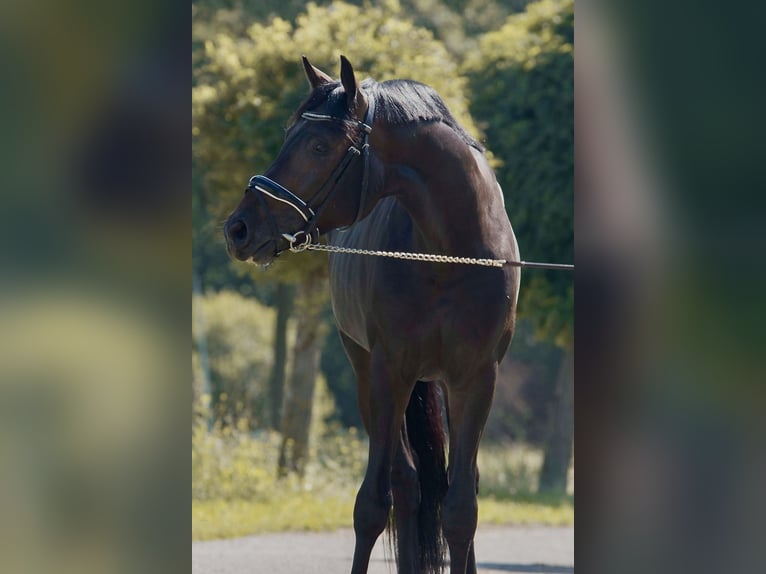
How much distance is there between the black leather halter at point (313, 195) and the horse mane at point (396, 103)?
0.12 feet

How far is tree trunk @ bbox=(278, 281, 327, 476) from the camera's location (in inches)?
375

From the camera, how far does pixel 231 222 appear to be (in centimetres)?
370

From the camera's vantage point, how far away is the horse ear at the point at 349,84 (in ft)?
12.4

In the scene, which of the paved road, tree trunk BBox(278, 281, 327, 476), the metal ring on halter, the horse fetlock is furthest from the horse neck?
tree trunk BBox(278, 281, 327, 476)

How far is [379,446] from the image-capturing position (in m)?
4.33

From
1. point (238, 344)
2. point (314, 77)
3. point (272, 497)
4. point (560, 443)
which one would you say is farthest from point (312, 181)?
point (238, 344)

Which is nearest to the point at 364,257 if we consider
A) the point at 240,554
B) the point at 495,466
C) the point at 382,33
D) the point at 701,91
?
the point at 240,554

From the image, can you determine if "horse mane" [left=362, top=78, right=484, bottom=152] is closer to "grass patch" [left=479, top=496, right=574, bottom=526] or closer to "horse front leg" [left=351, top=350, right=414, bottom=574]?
"horse front leg" [left=351, top=350, right=414, bottom=574]

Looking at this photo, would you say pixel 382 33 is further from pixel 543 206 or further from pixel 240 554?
pixel 240 554

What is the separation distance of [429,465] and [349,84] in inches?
73.6

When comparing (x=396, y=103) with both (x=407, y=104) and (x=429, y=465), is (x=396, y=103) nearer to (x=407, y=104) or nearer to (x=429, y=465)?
(x=407, y=104)

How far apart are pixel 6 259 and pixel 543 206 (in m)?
8.29

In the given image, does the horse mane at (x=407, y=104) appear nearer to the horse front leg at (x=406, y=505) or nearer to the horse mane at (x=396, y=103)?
the horse mane at (x=396, y=103)

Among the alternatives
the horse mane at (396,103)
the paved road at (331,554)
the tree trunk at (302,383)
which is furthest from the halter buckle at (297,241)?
the tree trunk at (302,383)
